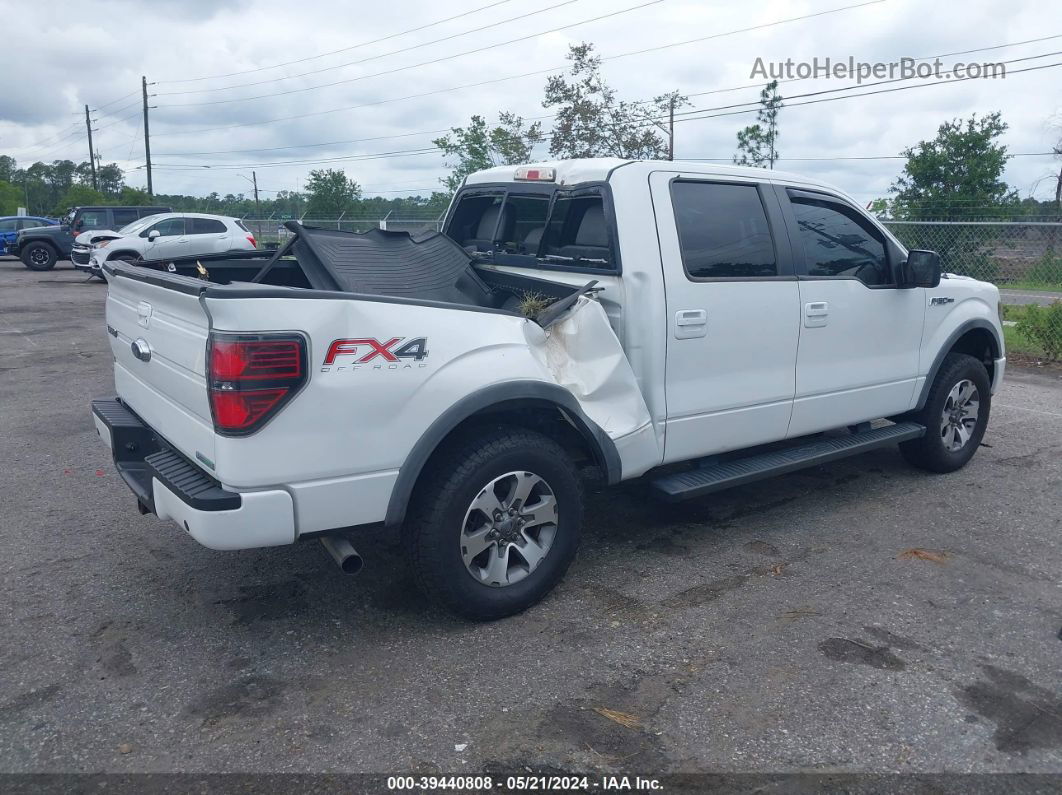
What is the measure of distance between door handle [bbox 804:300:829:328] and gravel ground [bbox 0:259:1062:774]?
1.18m

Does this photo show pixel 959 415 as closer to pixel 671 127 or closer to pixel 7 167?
pixel 671 127

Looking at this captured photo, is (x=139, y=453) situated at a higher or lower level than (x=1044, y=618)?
higher

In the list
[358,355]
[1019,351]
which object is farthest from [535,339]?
[1019,351]

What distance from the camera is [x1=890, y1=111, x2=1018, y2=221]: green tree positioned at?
2283 cm

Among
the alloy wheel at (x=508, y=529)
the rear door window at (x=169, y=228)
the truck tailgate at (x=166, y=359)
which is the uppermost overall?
the rear door window at (x=169, y=228)

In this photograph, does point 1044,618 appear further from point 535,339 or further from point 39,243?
point 39,243

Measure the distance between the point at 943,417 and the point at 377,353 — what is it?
14.0ft

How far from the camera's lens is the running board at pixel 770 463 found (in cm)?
441

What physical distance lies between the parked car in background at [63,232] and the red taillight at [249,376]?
23.4 m

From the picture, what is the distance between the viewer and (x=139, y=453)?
4129 mm

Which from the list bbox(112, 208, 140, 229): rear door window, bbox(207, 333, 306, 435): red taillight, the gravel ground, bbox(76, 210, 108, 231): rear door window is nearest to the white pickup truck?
bbox(207, 333, 306, 435): red taillight

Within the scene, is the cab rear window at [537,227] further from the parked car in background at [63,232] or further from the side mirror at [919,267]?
the parked car in background at [63,232]

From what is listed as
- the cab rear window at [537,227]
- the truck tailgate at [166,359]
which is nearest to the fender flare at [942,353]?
the cab rear window at [537,227]

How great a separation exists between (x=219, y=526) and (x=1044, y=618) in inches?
141
